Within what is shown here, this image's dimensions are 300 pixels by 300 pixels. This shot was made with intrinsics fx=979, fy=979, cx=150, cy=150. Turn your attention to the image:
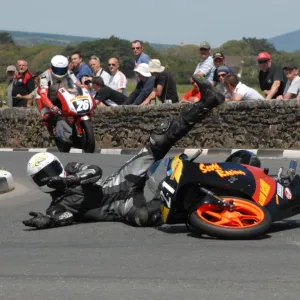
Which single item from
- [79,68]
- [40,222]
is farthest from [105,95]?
[40,222]

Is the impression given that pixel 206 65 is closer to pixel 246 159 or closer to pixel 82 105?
pixel 82 105

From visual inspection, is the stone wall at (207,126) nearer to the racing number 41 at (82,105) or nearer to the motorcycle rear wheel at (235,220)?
the racing number 41 at (82,105)

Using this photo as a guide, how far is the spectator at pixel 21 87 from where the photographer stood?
20969 mm

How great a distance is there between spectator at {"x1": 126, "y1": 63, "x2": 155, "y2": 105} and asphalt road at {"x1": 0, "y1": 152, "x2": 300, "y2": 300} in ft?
27.4

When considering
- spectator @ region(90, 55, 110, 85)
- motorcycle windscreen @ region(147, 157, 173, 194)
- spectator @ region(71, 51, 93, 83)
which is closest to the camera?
motorcycle windscreen @ region(147, 157, 173, 194)

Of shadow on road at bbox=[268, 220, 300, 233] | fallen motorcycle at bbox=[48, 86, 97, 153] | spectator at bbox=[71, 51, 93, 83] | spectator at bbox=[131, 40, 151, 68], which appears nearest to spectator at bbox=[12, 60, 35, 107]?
spectator at bbox=[71, 51, 93, 83]

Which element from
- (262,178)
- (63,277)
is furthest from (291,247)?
(63,277)

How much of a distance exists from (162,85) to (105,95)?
4.28ft

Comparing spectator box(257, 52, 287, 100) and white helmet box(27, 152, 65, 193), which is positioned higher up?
white helmet box(27, 152, 65, 193)

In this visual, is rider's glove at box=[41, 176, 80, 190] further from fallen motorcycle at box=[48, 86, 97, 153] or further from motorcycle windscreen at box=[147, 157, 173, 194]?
fallen motorcycle at box=[48, 86, 97, 153]

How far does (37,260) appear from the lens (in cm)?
769

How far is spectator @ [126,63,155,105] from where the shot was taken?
17.8m

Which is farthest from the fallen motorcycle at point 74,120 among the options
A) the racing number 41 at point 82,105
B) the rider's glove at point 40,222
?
the rider's glove at point 40,222

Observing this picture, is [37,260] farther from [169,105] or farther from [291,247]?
[169,105]
